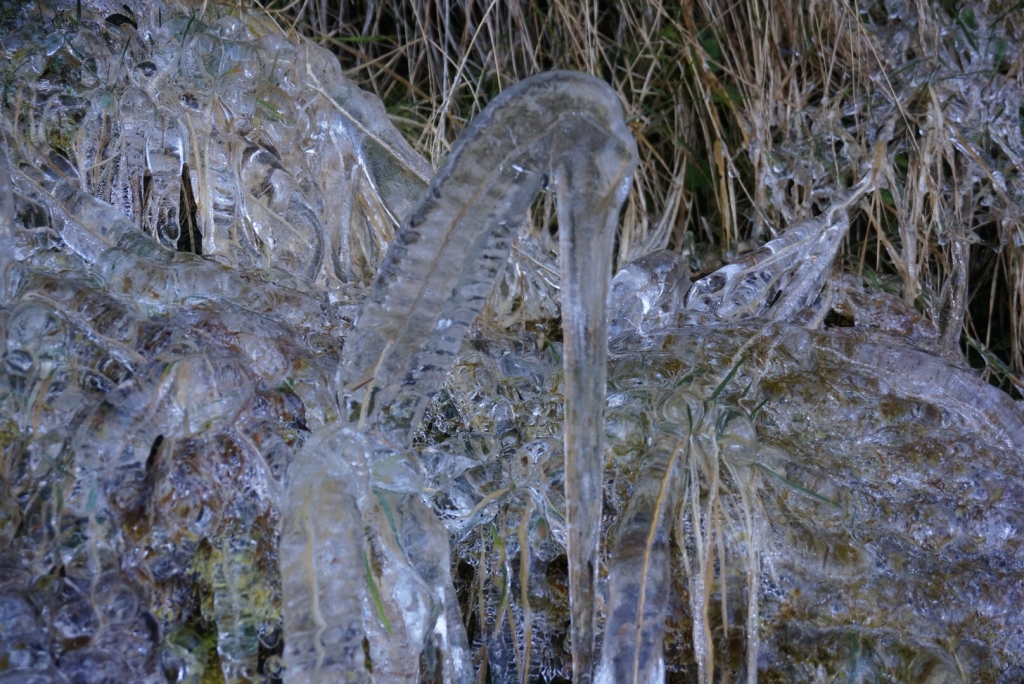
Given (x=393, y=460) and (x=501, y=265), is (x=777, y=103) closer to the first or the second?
(x=501, y=265)

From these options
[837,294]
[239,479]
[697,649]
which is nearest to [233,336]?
[239,479]

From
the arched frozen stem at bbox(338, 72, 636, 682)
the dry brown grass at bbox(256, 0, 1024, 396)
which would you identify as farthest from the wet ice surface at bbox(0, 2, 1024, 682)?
the dry brown grass at bbox(256, 0, 1024, 396)

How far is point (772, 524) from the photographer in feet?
4.59

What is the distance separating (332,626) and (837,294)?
1.37 m

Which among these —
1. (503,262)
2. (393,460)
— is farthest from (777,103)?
(393,460)

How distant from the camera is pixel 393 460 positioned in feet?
4.36

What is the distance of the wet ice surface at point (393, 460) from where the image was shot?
1.23 metres

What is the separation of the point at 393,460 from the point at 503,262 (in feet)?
1.03

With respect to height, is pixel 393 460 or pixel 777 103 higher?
pixel 777 103

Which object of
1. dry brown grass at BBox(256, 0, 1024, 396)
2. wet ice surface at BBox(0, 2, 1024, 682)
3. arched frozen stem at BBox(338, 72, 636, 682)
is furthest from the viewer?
dry brown grass at BBox(256, 0, 1024, 396)

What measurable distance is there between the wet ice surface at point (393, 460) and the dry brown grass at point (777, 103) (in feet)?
1.75

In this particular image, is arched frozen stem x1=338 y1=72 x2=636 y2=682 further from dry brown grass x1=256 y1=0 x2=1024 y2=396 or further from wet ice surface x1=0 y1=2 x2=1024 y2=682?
dry brown grass x1=256 y1=0 x2=1024 y2=396

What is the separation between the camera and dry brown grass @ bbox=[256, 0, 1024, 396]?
7.70ft

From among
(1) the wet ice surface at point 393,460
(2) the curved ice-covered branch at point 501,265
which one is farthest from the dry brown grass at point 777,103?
(2) the curved ice-covered branch at point 501,265
